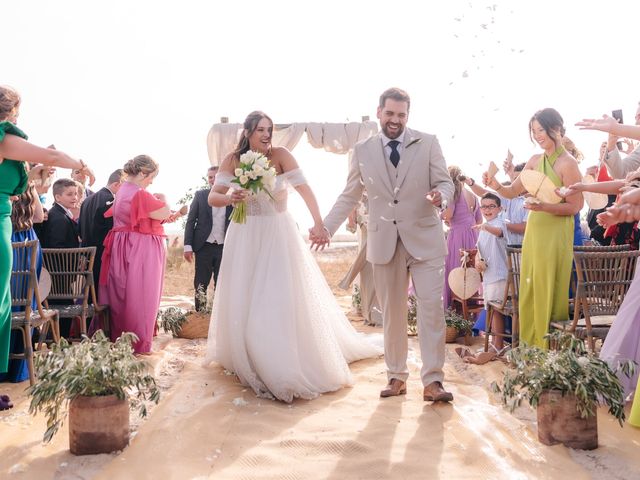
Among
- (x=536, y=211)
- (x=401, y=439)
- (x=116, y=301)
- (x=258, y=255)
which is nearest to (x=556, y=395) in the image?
(x=401, y=439)

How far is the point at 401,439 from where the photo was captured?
4.05 meters

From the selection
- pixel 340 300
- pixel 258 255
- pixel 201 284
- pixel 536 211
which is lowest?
pixel 340 300

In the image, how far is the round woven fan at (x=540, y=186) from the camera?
18.1 ft

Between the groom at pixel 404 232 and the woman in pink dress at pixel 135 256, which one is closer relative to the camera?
the groom at pixel 404 232

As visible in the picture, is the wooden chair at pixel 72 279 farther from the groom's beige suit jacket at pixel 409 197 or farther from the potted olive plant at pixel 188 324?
the groom's beige suit jacket at pixel 409 197

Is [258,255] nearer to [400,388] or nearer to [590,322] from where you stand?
[400,388]

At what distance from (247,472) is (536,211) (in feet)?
11.1

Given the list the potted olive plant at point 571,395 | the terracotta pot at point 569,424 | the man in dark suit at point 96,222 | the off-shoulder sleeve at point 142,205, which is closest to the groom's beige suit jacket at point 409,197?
the potted olive plant at point 571,395

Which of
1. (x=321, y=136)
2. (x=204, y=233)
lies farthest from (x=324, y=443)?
(x=321, y=136)

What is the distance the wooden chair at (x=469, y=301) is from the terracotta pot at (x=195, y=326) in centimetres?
310

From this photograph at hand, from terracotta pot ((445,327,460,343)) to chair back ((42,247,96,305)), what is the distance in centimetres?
393

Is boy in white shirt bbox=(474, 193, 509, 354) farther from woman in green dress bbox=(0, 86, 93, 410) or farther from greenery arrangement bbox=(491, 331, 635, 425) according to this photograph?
woman in green dress bbox=(0, 86, 93, 410)

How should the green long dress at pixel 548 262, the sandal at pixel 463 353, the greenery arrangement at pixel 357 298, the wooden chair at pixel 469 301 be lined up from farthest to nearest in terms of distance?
the greenery arrangement at pixel 357 298 → the wooden chair at pixel 469 301 → the sandal at pixel 463 353 → the green long dress at pixel 548 262

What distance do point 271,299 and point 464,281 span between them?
3.16 metres
